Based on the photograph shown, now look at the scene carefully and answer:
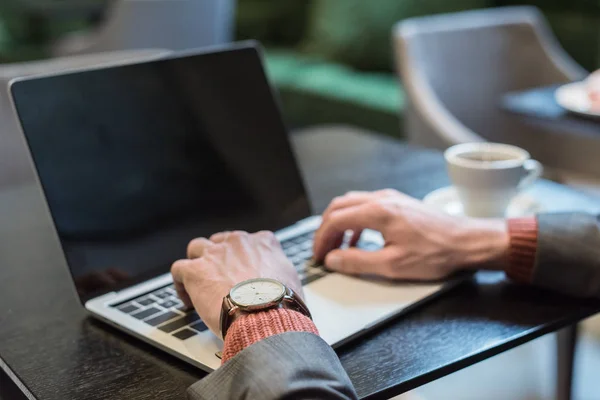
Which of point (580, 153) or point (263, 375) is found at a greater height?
point (263, 375)

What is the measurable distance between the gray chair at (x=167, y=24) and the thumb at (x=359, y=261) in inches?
82.2

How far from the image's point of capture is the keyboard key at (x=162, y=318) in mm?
730

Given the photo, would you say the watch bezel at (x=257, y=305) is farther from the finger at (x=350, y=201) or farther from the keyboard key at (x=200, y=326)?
the finger at (x=350, y=201)

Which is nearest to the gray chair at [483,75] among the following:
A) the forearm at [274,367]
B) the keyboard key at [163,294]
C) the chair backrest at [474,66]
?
the chair backrest at [474,66]

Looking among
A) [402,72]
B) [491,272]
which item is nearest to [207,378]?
[491,272]

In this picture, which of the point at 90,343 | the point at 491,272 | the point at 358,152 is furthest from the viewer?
the point at 358,152

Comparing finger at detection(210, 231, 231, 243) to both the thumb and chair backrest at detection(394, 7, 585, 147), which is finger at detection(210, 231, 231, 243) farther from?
chair backrest at detection(394, 7, 585, 147)

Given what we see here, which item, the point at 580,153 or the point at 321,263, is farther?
the point at 580,153

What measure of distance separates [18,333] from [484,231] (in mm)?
499

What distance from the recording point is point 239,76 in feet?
3.13

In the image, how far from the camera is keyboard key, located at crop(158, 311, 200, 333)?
72cm

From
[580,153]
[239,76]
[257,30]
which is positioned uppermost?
[239,76]

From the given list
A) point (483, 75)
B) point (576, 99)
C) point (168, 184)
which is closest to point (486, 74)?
point (483, 75)

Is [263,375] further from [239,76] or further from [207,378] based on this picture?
[239,76]
